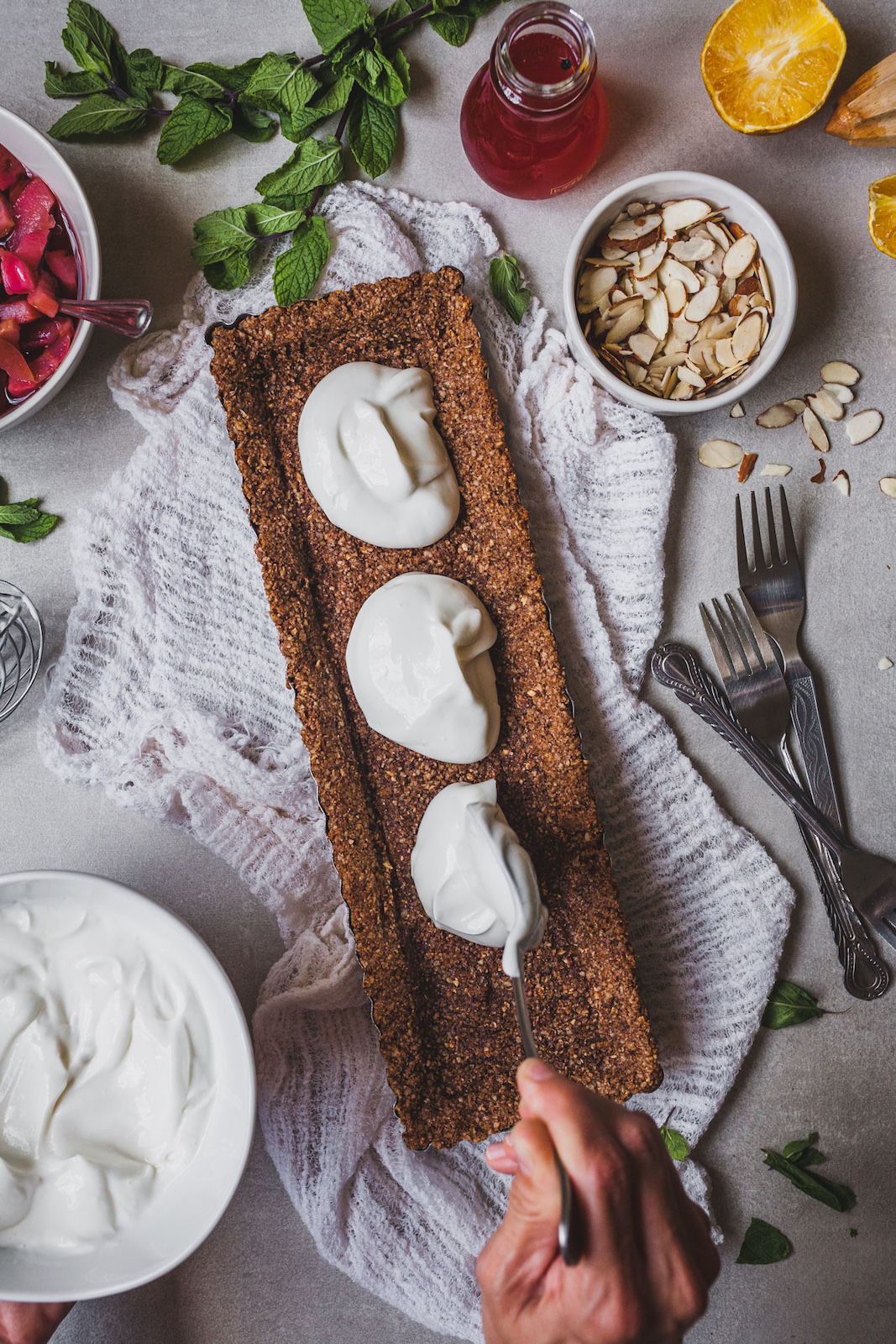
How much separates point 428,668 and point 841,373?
836 millimetres

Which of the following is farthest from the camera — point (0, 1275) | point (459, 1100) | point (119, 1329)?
point (119, 1329)

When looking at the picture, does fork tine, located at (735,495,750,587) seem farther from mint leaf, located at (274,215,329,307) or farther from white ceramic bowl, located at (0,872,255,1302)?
white ceramic bowl, located at (0,872,255,1302)

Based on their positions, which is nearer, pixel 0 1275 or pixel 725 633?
pixel 0 1275

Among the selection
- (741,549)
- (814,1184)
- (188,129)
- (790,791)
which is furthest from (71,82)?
(814,1184)

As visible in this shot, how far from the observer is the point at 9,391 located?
126cm

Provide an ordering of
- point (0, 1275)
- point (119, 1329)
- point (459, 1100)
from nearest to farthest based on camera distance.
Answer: point (0, 1275) → point (459, 1100) → point (119, 1329)

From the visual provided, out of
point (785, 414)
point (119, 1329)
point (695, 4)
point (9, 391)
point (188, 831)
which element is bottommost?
point (119, 1329)

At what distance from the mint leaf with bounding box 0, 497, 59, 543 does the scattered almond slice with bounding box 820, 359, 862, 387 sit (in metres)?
1.25

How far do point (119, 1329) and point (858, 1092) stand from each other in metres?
1.22

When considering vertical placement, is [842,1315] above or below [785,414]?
below

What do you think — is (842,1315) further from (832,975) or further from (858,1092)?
(832,975)

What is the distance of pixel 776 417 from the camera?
140cm

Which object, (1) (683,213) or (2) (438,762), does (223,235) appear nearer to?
(1) (683,213)

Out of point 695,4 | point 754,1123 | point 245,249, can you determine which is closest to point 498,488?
point 245,249
